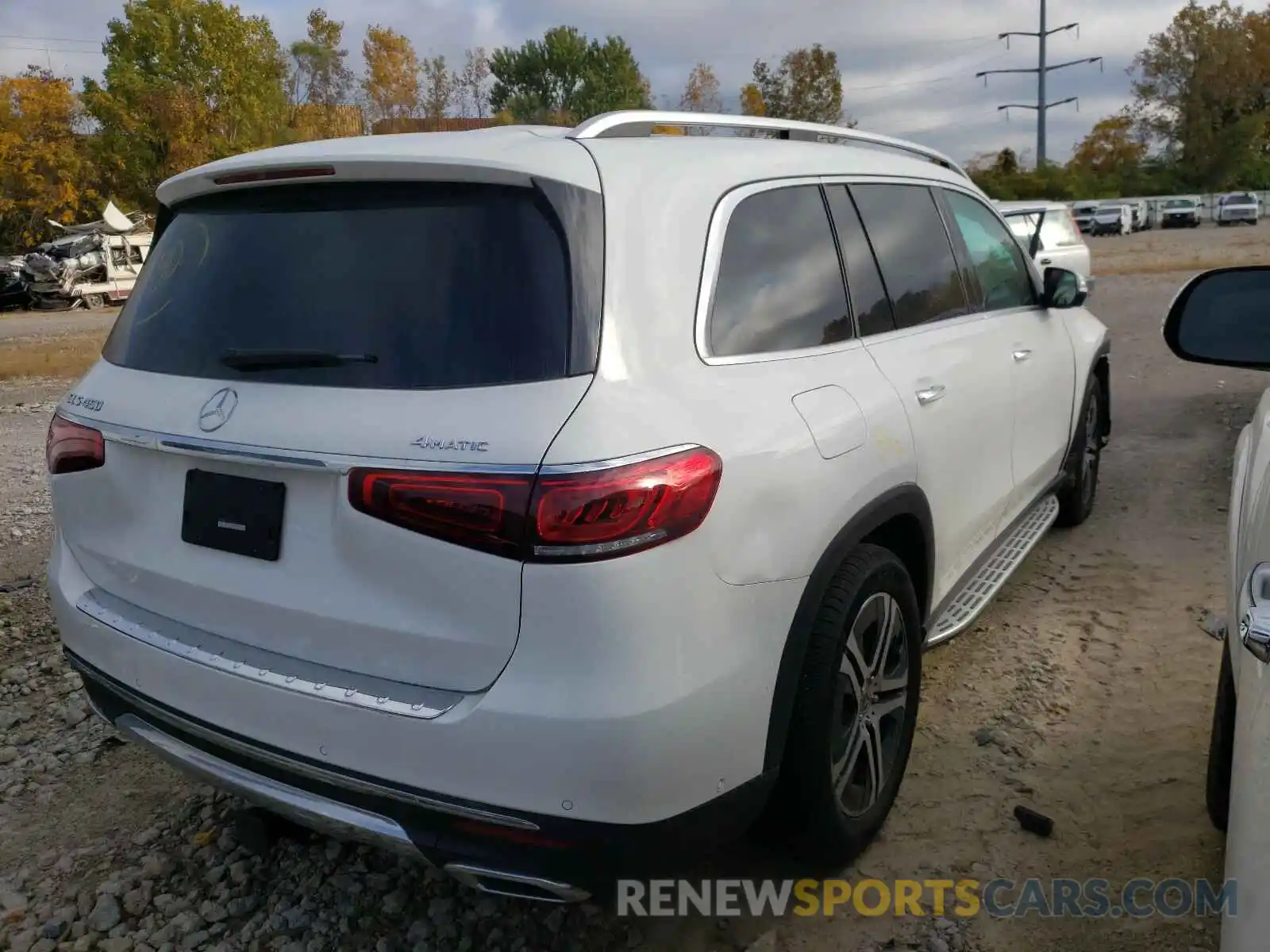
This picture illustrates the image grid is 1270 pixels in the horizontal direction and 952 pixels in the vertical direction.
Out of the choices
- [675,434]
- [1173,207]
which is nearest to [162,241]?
[675,434]

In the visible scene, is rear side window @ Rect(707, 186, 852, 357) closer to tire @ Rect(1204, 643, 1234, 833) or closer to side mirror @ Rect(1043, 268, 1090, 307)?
tire @ Rect(1204, 643, 1234, 833)

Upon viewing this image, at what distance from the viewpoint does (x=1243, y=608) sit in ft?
5.08

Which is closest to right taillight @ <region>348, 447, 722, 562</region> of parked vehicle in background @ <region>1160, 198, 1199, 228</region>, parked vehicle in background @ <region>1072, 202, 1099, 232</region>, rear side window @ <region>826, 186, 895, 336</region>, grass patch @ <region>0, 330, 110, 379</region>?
rear side window @ <region>826, 186, 895, 336</region>

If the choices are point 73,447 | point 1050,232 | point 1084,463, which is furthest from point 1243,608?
point 1050,232

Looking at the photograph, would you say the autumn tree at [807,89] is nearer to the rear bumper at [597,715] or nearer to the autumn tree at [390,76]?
the autumn tree at [390,76]

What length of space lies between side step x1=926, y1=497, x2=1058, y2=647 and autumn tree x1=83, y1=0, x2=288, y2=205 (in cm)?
3979

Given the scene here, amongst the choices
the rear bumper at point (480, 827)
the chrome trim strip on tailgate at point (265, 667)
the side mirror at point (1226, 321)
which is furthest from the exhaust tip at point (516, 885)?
the side mirror at point (1226, 321)

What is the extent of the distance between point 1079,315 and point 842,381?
299 cm

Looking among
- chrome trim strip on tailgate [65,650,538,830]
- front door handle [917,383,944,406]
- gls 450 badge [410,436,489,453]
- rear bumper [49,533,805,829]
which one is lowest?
chrome trim strip on tailgate [65,650,538,830]

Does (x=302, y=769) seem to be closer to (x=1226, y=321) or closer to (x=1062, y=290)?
(x=1226, y=321)

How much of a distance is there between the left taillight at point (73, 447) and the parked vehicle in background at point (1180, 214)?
57.1 meters

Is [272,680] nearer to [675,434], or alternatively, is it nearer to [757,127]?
[675,434]

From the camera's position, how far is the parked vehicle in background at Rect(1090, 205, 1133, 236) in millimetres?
46312

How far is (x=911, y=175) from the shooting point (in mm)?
3479
